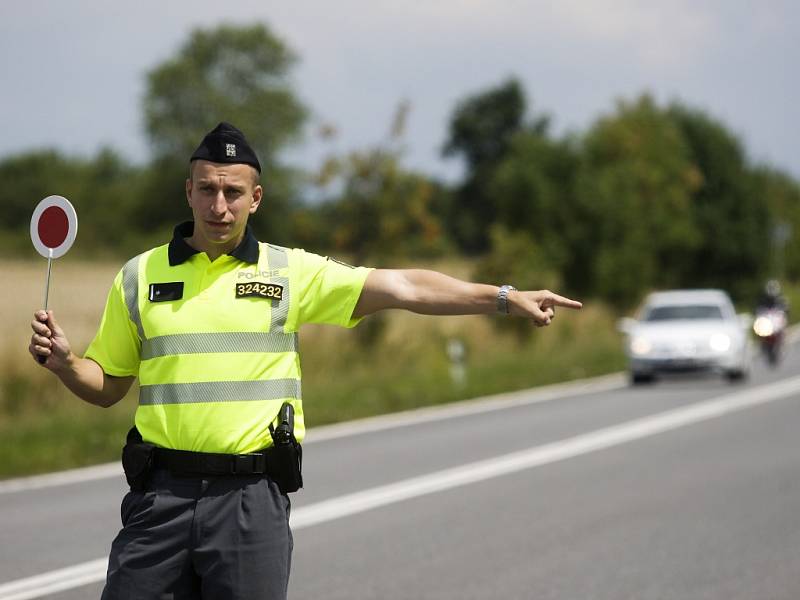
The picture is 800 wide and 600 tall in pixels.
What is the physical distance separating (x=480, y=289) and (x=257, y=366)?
69 centimetres

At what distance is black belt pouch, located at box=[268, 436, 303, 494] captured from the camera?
4215 mm

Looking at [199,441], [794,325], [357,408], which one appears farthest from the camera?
[794,325]

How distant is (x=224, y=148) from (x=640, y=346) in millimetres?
20837

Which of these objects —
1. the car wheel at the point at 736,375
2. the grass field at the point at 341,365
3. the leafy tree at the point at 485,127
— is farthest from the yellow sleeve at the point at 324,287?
the leafy tree at the point at 485,127

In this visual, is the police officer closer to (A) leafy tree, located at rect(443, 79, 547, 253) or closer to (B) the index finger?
(B) the index finger

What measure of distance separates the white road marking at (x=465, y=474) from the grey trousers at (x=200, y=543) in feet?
12.0

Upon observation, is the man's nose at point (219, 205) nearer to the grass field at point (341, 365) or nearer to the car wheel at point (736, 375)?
the grass field at point (341, 365)

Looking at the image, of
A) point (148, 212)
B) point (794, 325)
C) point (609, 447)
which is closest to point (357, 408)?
point (609, 447)

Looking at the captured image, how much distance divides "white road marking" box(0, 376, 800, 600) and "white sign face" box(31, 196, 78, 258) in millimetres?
3440

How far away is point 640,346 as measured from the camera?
24609 mm

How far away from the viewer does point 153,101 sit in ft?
275

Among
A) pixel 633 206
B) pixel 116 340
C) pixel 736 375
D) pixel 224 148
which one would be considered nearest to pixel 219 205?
pixel 224 148

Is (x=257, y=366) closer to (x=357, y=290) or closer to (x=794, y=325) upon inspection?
(x=357, y=290)

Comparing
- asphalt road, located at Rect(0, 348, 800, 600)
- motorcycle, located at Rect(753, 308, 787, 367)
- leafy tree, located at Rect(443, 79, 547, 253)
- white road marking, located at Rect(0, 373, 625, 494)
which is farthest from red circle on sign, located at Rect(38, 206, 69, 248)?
leafy tree, located at Rect(443, 79, 547, 253)
